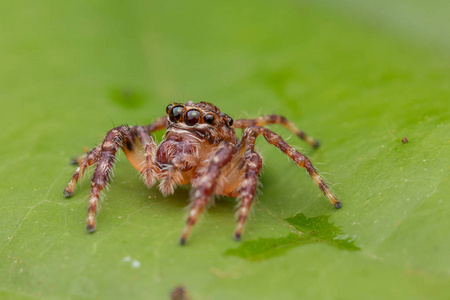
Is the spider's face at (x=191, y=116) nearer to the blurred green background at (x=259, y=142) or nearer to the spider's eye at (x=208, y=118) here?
the spider's eye at (x=208, y=118)

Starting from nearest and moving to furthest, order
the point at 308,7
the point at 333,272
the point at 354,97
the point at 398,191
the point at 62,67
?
the point at 333,272
the point at 398,191
the point at 354,97
the point at 62,67
the point at 308,7

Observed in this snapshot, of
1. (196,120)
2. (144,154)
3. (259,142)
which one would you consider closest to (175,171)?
(144,154)

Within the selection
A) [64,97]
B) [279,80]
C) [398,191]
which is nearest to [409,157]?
[398,191]

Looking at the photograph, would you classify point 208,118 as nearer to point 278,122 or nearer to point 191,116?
point 191,116

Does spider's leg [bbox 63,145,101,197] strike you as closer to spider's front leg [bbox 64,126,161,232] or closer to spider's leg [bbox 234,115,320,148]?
spider's front leg [bbox 64,126,161,232]

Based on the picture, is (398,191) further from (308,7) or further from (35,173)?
(308,7)

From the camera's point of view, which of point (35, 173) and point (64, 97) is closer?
point (35, 173)
